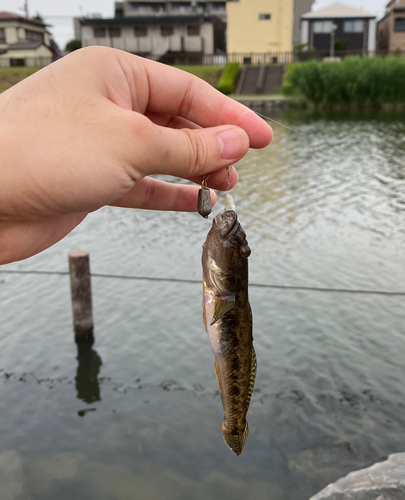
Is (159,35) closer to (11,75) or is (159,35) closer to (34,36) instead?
(34,36)

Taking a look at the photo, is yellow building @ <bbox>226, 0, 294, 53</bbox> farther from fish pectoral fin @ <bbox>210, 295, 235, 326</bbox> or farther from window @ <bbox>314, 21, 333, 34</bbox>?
fish pectoral fin @ <bbox>210, 295, 235, 326</bbox>

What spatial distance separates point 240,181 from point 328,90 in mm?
29213

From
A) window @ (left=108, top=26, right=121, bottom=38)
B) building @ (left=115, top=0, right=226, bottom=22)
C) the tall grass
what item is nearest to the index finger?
the tall grass

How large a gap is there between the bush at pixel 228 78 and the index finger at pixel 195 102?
2123 inches

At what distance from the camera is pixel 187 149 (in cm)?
288

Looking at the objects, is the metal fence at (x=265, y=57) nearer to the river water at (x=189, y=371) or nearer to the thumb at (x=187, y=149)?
the river water at (x=189, y=371)

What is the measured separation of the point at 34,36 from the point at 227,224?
89.4 m

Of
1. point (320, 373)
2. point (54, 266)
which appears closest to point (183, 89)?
point (320, 373)

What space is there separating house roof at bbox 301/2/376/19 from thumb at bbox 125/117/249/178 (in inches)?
3081

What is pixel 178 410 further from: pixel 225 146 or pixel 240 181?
pixel 240 181

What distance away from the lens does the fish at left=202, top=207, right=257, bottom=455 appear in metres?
2.86

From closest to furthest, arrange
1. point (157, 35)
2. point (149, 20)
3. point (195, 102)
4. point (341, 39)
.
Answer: point (195, 102) < point (149, 20) < point (157, 35) < point (341, 39)

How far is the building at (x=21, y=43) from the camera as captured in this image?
73250 mm

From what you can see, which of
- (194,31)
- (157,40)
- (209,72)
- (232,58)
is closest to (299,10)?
(194,31)
